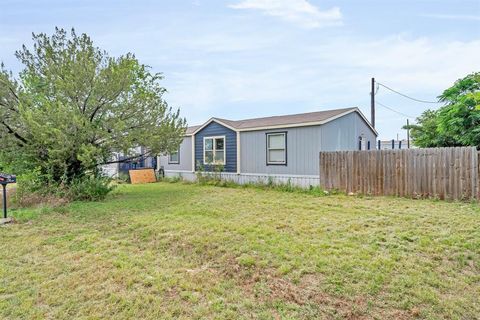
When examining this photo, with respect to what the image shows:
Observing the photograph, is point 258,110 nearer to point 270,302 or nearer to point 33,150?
point 33,150

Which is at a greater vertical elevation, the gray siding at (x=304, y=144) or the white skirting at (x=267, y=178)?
the gray siding at (x=304, y=144)

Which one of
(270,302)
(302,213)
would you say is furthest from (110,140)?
(270,302)

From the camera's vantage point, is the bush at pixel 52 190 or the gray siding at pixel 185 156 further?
the gray siding at pixel 185 156

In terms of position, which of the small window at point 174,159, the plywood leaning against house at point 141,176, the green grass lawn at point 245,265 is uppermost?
the small window at point 174,159

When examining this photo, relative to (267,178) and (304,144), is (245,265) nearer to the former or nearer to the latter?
(304,144)

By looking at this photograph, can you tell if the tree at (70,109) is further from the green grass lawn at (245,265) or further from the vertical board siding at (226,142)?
the vertical board siding at (226,142)

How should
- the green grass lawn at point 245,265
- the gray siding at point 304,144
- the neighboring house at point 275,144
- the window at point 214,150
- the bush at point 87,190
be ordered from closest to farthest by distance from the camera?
1. the green grass lawn at point 245,265
2. the bush at point 87,190
3. the gray siding at point 304,144
4. the neighboring house at point 275,144
5. the window at point 214,150

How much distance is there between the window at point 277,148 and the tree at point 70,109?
434 cm

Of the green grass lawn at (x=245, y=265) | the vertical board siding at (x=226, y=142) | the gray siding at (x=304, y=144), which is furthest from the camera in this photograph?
the vertical board siding at (x=226, y=142)

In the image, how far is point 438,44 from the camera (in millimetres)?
10188

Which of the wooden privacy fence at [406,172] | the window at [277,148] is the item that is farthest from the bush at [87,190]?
the wooden privacy fence at [406,172]

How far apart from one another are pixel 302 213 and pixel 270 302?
370cm

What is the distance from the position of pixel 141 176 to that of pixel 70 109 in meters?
7.61

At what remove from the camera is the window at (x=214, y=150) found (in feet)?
44.5
